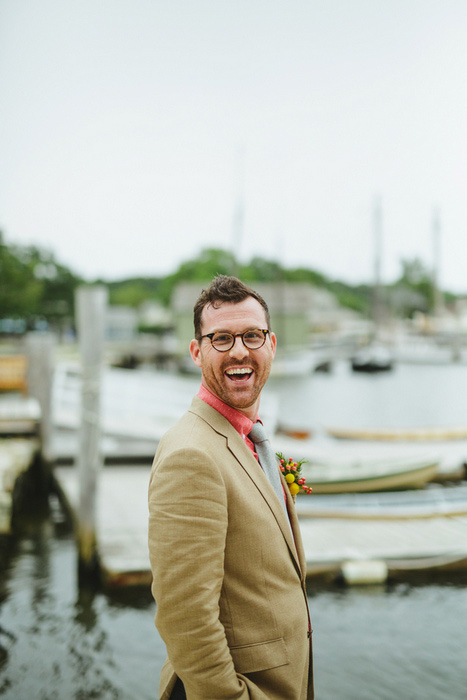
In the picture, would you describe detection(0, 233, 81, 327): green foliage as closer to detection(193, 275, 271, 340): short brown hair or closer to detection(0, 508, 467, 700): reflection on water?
detection(0, 508, 467, 700): reflection on water

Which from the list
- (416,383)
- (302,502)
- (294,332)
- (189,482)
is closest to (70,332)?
(294,332)

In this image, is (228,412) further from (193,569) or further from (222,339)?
(193,569)

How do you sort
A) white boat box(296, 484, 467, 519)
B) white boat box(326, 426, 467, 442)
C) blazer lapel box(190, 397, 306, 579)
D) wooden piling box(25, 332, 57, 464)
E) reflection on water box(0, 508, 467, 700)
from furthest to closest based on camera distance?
white boat box(326, 426, 467, 442)
wooden piling box(25, 332, 57, 464)
white boat box(296, 484, 467, 519)
reflection on water box(0, 508, 467, 700)
blazer lapel box(190, 397, 306, 579)

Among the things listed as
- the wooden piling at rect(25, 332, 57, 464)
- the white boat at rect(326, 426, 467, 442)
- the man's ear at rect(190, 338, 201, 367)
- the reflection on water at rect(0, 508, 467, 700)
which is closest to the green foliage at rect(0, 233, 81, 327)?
the wooden piling at rect(25, 332, 57, 464)

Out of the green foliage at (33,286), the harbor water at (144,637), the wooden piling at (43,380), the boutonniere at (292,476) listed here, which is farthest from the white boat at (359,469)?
the green foliage at (33,286)

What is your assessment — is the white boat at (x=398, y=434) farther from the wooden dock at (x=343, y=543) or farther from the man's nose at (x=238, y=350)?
the man's nose at (x=238, y=350)

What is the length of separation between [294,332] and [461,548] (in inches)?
2033

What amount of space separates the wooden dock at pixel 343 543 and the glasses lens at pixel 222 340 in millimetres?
5056

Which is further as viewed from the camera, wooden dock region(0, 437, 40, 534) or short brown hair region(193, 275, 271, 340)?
wooden dock region(0, 437, 40, 534)

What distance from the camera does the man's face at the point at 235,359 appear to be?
1.62 metres

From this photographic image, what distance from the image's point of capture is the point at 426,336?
245 feet

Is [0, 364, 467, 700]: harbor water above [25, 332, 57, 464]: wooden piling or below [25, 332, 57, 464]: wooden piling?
below

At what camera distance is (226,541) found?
149cm

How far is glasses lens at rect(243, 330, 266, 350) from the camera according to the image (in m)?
1.64
